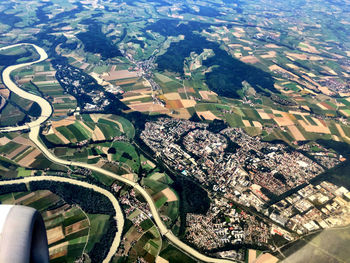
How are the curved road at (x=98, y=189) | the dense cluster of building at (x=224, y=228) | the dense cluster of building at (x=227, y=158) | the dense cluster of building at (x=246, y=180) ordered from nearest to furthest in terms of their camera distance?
the curved road at (x=98, y=189)
the dense cluster of building at (x=224, y=228)
the dense cluster of building at (x=246, y=180)
the dense cluster of building at (x=227, y=158)

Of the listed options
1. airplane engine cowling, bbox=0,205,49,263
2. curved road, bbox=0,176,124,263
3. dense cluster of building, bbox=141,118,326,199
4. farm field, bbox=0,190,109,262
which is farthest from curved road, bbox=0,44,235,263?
airplane engine cowling, bbox=0,205,49,263

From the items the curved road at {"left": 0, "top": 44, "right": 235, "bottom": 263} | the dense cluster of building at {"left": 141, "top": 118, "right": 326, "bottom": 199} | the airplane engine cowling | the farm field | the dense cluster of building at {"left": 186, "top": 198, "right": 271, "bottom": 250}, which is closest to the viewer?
the airplane engine cowling

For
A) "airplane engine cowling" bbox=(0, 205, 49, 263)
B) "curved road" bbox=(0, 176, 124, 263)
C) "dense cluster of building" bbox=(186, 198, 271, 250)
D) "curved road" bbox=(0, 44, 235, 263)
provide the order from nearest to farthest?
"airplane engine cowling" bbox=(0, 205, 49, 263), "curved road" bbox=(0, 44, 235, 263), "curved road" bbox=(0, 176, 124, 263), "dense cluster of building" bbox=(186, 198, 271, 250)

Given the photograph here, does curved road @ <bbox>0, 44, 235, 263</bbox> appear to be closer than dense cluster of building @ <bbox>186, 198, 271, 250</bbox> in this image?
Yes

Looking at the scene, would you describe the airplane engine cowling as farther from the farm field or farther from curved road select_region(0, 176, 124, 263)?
curved road select_region(0, 176, 124, 263)

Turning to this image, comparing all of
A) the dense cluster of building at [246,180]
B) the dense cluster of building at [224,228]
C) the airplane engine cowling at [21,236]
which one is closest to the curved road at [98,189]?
the dense cluster of building at [224,228]

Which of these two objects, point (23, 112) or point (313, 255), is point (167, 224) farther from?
point (23, 112)

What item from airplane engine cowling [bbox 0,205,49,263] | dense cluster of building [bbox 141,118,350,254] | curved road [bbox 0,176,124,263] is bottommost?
curved road [bbox 0,176,124,263]

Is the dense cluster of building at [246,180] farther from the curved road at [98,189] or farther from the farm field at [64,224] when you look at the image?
the farm field at [64,224]

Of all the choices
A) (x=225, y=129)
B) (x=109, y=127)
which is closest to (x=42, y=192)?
(x=109, y=127)

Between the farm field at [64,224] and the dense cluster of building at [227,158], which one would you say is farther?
the dense cluster of building at [227,158]

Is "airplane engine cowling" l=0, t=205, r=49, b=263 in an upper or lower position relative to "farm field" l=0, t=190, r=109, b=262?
upper
